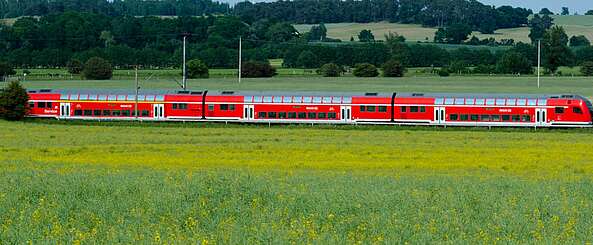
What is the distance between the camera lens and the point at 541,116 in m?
73.6

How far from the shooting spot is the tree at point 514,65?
510 feet

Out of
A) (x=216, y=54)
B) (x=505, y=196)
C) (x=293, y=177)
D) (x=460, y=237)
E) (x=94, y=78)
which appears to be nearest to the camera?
(x=460, y=237)

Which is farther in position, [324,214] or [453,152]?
[453,152]

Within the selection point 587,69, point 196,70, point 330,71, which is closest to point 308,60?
point 330,71

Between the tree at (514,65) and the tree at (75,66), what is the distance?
200 ft

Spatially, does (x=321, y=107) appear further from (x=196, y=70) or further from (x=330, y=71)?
(x=330, y=71)

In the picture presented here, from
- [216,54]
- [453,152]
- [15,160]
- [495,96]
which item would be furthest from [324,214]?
[216,54]

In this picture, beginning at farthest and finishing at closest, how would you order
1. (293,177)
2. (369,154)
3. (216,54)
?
(216,54) → (369,154) → (293,177)

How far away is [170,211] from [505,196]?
892 cm

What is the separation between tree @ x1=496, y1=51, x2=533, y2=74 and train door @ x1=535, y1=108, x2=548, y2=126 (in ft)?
272

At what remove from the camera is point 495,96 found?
76.4 m

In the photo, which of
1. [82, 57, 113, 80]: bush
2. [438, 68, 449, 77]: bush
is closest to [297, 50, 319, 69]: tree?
[438, 68, 449, 77]: bush

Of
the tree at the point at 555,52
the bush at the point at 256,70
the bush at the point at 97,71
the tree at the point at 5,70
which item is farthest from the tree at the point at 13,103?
the tree at the point at 555,52

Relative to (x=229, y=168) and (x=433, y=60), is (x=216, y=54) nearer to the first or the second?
(x=433, y=60)
